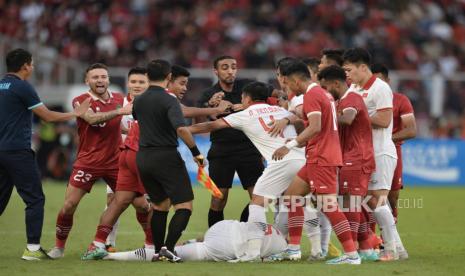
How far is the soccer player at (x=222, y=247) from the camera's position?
12.0m

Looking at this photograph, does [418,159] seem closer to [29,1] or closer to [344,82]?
[29,1]

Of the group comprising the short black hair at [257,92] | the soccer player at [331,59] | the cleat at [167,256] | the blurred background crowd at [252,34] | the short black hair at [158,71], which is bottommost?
the cleat at [167,256]

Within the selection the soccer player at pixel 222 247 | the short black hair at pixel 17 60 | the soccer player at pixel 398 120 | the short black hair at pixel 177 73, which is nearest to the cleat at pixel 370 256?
the soccer player at pixel 222 247

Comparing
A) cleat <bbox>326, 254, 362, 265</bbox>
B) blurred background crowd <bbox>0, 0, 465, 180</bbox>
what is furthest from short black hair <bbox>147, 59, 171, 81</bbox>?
blurred background crowd <bbox>0, 0, 465, 180</bbox>

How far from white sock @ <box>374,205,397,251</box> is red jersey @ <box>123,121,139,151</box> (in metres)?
3.13

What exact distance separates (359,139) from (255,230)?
1.68m

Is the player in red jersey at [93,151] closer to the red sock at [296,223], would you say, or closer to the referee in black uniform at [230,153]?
the referee in black uniform at [230,153]

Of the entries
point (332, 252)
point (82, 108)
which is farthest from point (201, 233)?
point (82, 108)

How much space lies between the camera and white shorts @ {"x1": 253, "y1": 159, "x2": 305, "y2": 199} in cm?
1202

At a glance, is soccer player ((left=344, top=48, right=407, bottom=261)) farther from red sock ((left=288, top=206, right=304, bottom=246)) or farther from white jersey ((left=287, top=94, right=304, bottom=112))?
red sock ((left=288, top=206, right=304, bottom=246))

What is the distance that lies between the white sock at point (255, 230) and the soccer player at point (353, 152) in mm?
1022

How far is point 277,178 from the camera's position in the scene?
12031mm

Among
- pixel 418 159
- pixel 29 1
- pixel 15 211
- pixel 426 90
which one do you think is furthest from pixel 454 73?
pixel 15 211

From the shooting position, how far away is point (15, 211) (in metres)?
19.3
